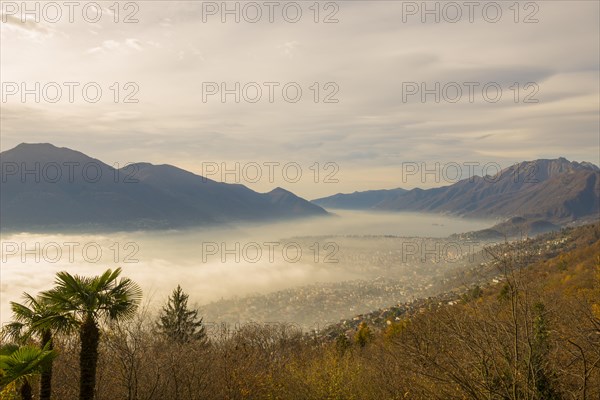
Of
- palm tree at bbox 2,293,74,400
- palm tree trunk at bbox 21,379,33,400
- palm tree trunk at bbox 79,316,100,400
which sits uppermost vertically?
palm tree at bbox 2,293,74,400

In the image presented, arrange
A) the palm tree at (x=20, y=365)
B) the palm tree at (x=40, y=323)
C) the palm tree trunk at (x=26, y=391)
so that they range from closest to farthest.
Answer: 1. the palm tree at (x=20, y=365)
2. the palm tree at (x=40, y=323)
3. the palm tree trunk at (x=26, y=391)

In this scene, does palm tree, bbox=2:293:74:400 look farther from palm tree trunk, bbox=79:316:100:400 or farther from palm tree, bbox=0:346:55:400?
palm tree, bbox=0:346:55:400

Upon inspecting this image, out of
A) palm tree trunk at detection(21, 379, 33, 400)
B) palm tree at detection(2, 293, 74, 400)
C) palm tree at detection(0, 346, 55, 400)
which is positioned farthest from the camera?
palm tree trunk at detection(21, 379, 33, 400)

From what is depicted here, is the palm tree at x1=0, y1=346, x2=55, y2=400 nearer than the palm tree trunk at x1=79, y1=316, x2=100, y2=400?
Yes

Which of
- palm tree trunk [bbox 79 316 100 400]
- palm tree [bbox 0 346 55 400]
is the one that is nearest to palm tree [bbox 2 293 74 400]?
palm tree trunk [bbox 79 316 100 400]

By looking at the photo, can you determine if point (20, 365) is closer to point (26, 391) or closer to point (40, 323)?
point (40, 323)

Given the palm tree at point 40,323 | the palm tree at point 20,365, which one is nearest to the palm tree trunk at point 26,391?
the palm tree at point 40,323

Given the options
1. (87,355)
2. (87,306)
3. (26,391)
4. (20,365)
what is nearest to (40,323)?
(87,306)

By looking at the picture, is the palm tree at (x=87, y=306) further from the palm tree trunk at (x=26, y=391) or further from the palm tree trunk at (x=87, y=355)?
the palm tree trunk at (x=26, y=391)

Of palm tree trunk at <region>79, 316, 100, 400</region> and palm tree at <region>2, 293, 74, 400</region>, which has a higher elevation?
palm tree at <region>2, 293, 74, 400</region>
